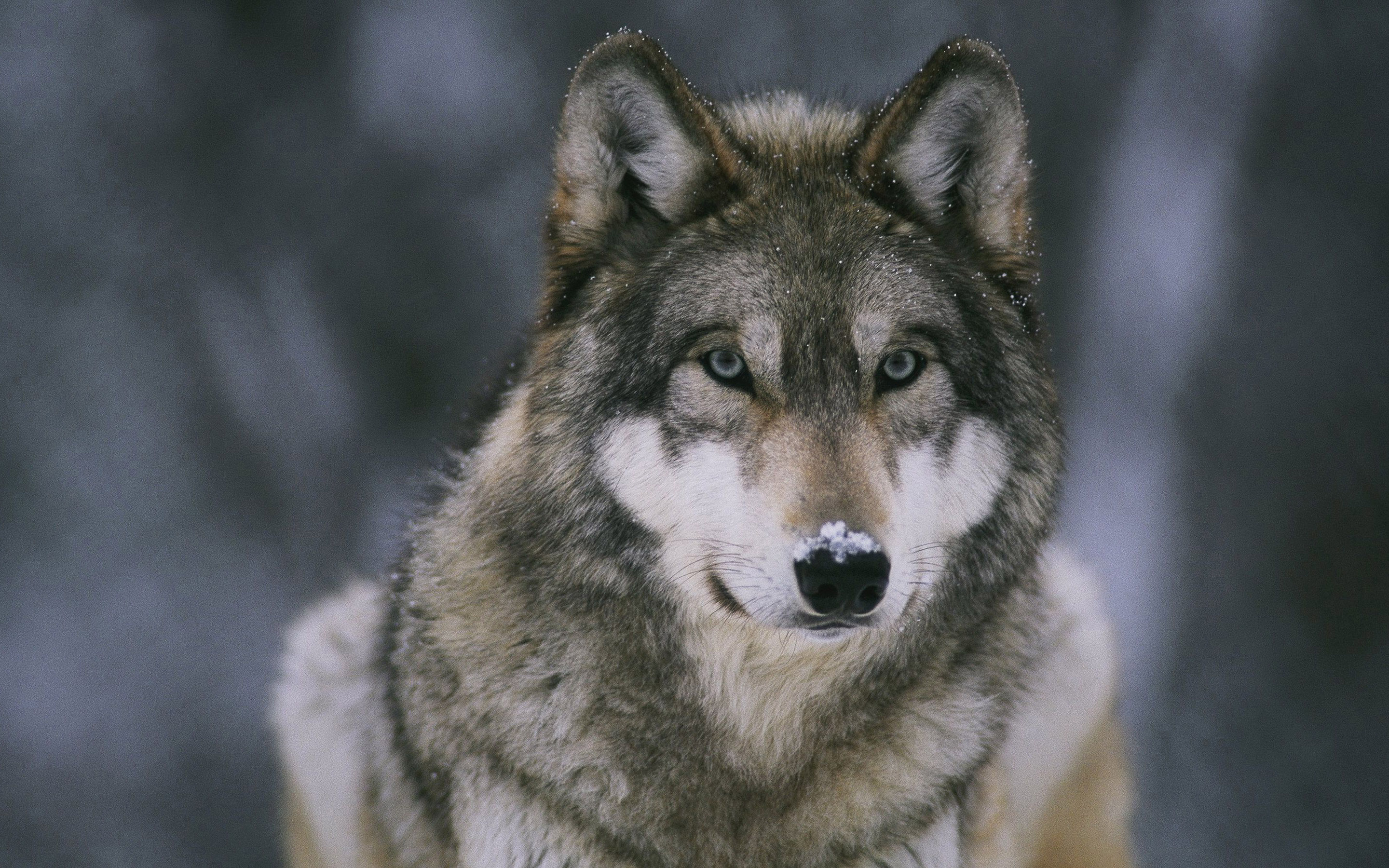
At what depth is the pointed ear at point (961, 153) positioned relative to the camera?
8.09ft

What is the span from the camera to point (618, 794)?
258 centimetres

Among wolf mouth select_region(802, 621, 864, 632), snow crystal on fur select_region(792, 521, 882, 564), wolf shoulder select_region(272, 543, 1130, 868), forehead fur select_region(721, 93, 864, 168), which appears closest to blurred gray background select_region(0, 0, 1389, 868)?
wolf shoulder select_region(272, 543, 1130, 868)

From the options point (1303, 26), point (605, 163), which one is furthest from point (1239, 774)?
point (605, 163)

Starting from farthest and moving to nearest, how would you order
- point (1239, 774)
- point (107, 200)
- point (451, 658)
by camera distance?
point (107, 200) < point (1239, 774) < point (451, 658)

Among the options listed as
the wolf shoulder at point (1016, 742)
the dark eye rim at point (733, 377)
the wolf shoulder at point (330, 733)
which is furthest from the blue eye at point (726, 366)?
the wolf shoulder at point (330, 733)

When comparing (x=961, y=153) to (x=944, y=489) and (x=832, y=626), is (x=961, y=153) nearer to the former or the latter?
(x=944, y=489)

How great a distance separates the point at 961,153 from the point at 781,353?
70 cm

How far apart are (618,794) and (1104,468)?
4.75 meters

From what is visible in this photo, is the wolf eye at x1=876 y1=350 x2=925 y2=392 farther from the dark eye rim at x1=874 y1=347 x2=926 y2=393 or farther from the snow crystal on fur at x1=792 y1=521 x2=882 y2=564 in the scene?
the snow crystal on fur at x1=792 y1=521 x2=882 y2=564

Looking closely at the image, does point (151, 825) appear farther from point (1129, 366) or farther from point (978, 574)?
point (1129, 366)

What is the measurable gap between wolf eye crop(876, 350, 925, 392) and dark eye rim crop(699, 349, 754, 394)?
276mm

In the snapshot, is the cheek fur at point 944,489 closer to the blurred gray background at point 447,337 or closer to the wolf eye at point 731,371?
the wolf eye at point 731,371

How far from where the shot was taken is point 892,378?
7.95 feet

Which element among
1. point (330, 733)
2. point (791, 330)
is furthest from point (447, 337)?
point (791, 330)
